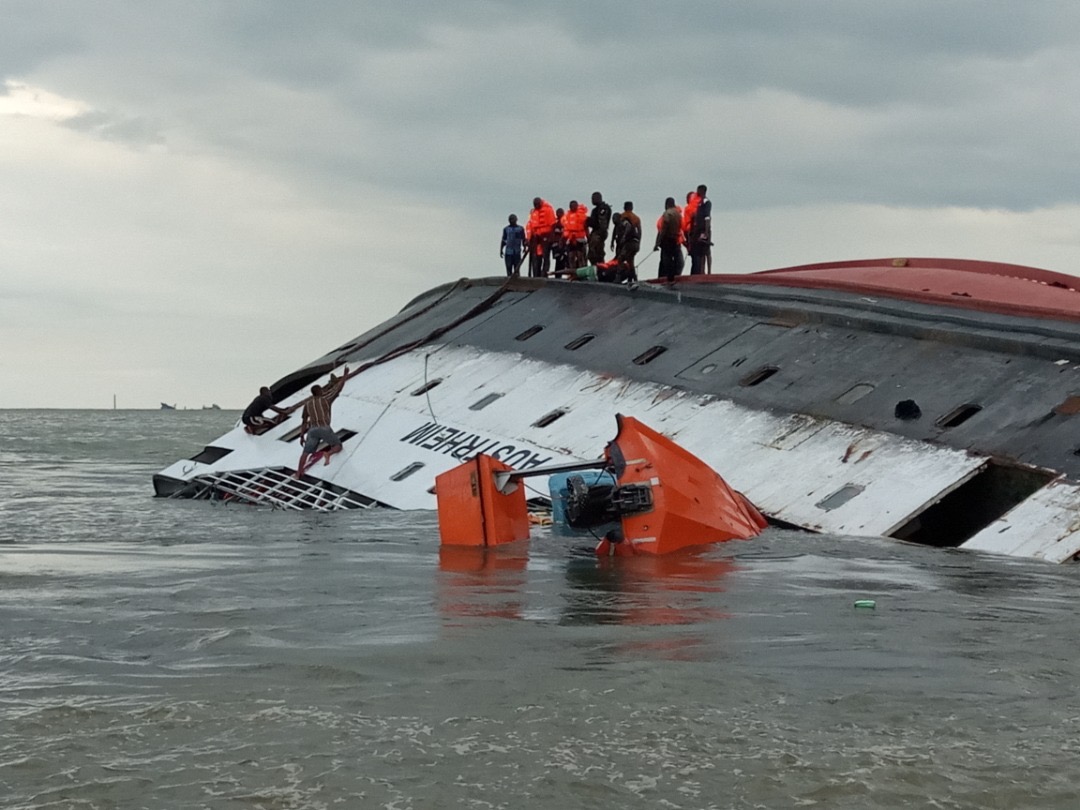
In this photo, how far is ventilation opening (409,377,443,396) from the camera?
22141 millimetres

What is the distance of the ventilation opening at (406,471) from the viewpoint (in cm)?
1906

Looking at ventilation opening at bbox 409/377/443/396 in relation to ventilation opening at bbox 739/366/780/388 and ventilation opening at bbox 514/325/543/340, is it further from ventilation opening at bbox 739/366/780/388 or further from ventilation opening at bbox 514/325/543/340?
ventilation opening at bbox 739/366/780/388

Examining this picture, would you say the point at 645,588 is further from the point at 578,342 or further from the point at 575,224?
the point at 575,224

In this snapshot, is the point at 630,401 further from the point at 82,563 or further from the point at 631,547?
the point at 82,563

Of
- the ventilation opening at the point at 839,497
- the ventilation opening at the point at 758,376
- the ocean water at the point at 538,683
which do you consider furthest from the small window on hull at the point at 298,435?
the ocean water at the point at 538,683

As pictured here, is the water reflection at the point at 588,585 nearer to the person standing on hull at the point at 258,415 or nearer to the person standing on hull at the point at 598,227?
the person standing on hull at the point at 258,415

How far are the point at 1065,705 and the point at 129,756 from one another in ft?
13.9

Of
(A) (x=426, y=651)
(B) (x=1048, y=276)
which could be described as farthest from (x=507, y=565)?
(B) (x=1048, y=276)

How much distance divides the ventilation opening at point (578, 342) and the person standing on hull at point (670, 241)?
10.5 ft

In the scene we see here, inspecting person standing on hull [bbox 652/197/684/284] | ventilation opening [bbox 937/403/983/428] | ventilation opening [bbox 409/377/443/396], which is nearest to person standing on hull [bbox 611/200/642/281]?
person standing on hull [bbox 652/197/684/284]

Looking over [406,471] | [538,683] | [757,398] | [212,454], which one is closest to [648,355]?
[757,398]

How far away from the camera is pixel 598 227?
25.6 m

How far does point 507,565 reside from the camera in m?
12.5

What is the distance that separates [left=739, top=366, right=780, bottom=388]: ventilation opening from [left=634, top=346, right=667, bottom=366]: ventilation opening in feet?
6.82
